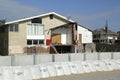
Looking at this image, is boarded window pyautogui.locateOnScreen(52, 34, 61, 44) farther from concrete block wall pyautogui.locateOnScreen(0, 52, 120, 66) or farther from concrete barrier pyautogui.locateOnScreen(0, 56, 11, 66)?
concrete barrier pyautogui.locateOnScreen(0, 56, 11, 66)

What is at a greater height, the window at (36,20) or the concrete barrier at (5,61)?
the window at (36,20)

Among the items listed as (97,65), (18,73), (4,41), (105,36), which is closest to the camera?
(18,73)

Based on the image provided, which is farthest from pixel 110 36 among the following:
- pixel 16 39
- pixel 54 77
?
pixel 54 77

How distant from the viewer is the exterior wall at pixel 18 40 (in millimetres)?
42034

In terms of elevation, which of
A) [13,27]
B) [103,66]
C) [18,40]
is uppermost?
[13,27]

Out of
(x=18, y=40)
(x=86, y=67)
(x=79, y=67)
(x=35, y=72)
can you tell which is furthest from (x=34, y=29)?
(x=35, y=72)

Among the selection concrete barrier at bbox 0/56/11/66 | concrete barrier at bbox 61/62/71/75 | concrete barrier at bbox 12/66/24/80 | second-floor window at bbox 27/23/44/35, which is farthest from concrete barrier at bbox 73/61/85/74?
second-floor window at bbox 27/23/44/35

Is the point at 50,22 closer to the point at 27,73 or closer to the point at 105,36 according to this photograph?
the point at 27,73

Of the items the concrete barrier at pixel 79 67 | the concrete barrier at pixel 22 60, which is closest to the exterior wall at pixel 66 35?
the concrete barrier at pixel 79 67

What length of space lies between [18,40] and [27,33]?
71.0 inches

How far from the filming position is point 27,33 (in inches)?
1709

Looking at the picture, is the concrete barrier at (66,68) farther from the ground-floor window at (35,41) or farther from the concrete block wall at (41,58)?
the ground-floor window at (35,41)

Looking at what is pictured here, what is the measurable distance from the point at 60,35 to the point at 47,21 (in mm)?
3212

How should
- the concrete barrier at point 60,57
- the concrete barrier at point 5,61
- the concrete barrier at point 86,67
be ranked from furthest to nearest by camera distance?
the concrete barrier at point 60,57 < the concrete barrier at point 86,67 < the concrete barrier at point 5,61
